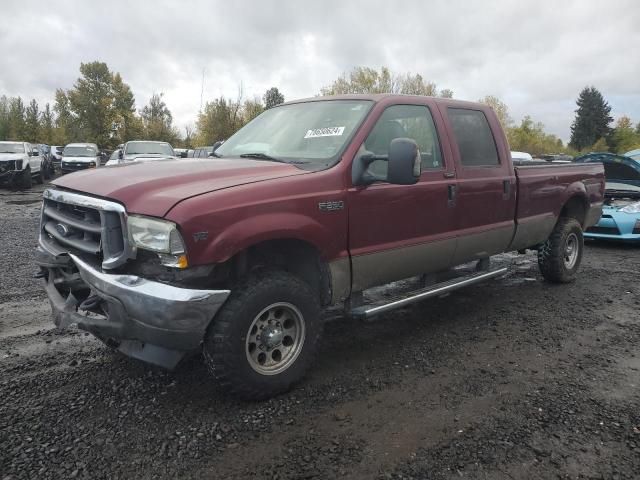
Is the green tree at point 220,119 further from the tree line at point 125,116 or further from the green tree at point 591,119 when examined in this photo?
the green tree at point 591,119

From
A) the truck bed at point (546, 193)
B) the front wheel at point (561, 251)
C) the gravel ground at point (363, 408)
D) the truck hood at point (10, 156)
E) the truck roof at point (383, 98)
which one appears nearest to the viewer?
the gravel ground at point (363, 408)

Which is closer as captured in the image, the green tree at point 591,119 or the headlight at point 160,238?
the headlight at point 160,238

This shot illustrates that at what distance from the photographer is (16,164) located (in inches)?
719

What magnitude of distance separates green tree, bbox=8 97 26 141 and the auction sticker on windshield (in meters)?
57.1

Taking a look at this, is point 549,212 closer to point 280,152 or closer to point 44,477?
point 280,152

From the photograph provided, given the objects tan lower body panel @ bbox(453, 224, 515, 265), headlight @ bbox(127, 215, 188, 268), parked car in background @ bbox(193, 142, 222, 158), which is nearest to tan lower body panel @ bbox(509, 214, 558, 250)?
tan lower body panel @ bbox(453, 224, 515, 265)

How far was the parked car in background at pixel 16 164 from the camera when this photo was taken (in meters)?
18.1

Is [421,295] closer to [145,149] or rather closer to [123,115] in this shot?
[145,149]

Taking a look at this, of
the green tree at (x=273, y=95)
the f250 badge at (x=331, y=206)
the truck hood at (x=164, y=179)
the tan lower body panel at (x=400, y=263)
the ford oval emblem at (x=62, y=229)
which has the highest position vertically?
the green tree at (x=273, y=95)

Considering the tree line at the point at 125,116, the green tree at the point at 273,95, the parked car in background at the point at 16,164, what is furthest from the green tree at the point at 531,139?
the parked car in background at the point at 16,164

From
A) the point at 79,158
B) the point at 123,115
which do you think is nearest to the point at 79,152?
the point at 79,158

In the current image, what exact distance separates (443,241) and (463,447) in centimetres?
191

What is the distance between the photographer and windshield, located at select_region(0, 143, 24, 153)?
19328mm

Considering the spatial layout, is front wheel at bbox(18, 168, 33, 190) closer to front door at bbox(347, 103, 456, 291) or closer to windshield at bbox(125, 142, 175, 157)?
windshield at bbox(125, 142, 175, 157)
